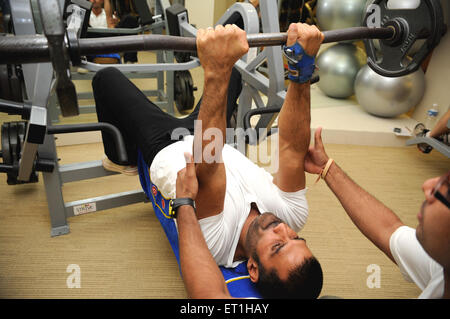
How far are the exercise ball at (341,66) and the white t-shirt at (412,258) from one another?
10.2 feet

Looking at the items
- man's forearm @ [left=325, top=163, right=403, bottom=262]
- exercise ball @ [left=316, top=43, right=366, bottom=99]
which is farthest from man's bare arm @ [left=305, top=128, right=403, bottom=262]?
exercise ball @ [left=316, top=43, right=366, bottom=99]

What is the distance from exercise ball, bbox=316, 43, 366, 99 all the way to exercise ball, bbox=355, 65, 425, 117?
0.68ft

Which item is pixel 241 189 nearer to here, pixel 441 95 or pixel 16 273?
pixel 16 273

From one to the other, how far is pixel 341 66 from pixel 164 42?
3288 millimetres

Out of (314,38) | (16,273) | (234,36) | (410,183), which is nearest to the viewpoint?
(234,36)

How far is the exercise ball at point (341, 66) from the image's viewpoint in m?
3.79

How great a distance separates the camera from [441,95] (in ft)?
11.2

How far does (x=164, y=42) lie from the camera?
0.95 m

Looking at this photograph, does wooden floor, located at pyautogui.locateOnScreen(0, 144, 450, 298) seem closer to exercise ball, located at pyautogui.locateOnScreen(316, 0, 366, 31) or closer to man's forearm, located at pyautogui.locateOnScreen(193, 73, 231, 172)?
man's forearm, located at pyautogui.locateOnScreen(193, 73, 231, 172)

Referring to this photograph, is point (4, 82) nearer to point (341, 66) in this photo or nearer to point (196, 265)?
point (196, 265)

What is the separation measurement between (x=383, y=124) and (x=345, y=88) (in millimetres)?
657

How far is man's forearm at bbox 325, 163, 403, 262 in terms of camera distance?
110 centimetres

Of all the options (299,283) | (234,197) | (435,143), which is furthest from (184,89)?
(299,283)

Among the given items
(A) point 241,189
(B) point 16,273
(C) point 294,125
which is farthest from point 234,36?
(B) point 16,273
